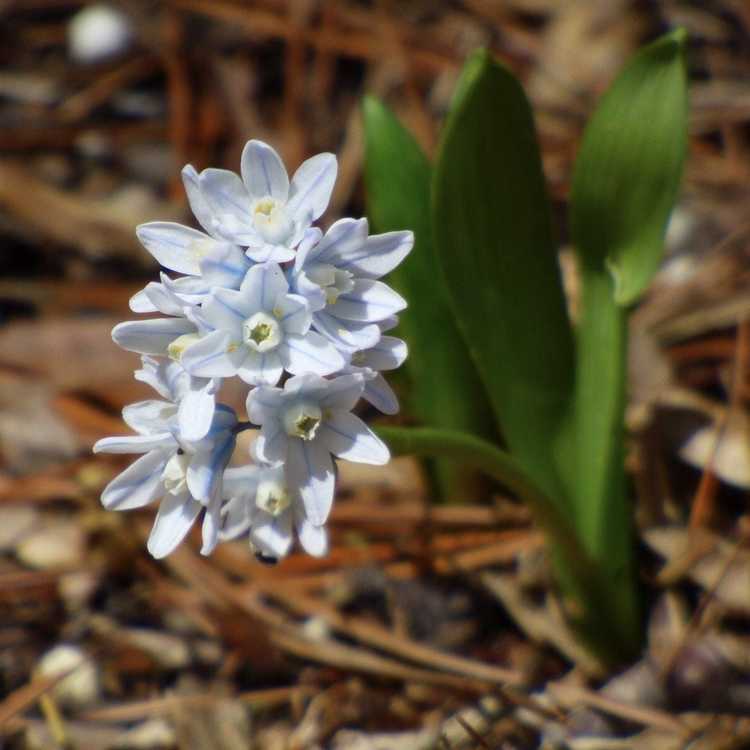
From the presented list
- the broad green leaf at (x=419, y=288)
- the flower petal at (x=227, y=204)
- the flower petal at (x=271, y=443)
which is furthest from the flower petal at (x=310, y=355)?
the broad green leaf at (x=419, y=288)

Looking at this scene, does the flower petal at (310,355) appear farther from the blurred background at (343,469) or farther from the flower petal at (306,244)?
Answer: the blurred background at (343,469)

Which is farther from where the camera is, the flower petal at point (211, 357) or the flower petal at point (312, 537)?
the flower petal at point (312, 537)

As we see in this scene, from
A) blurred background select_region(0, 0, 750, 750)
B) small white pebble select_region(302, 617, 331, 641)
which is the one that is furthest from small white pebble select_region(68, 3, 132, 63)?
small white pebble select_region(302, 617, 331, 641)

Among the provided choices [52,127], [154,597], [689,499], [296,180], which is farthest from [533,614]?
[52,127]

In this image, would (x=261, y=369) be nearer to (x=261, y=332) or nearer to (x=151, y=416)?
(x=261, y=332)

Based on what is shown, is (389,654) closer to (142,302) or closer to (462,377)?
(462,377)

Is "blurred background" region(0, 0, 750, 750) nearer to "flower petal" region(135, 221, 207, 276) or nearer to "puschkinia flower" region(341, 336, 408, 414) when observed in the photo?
"puschkinia flower" region(341, 336, 408, 414)
